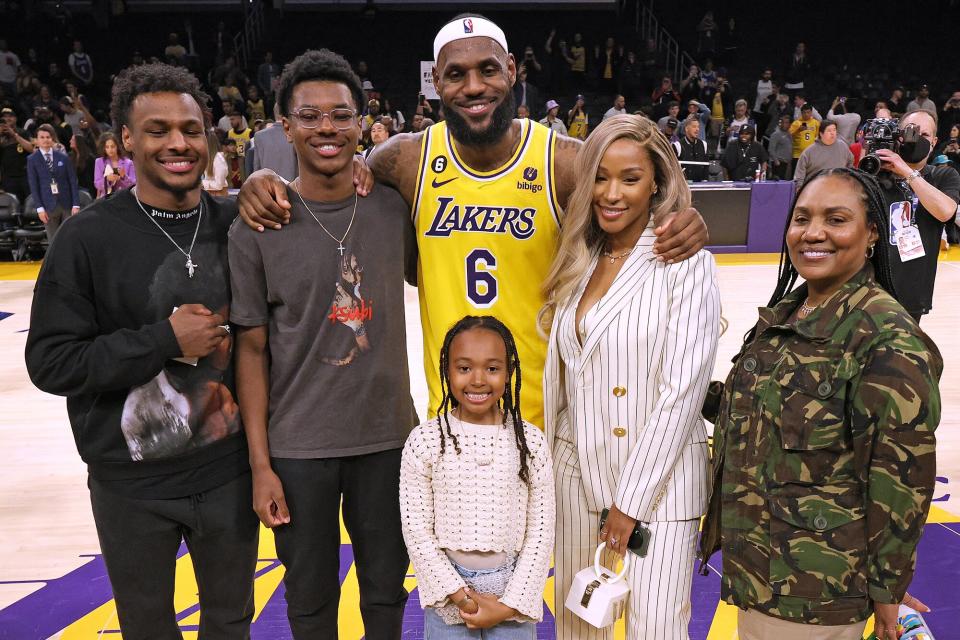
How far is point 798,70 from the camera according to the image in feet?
57.1

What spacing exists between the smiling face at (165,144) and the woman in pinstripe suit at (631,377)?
102 cm

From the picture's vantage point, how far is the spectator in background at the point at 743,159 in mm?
11852

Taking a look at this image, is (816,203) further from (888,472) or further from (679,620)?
(679,620)

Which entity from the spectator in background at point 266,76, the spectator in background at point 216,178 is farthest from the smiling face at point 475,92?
the spectator in background at point 266,76

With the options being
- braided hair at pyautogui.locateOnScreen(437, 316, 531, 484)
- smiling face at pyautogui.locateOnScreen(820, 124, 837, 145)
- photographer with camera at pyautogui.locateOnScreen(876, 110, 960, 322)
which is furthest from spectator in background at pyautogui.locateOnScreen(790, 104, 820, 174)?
braided hair at pyautogui.locateOnScreen(437, 316, 531, 484)

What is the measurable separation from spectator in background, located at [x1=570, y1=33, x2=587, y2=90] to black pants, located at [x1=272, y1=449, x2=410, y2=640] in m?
16.4

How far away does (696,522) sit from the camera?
2141 millimetres

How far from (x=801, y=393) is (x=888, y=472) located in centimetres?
24

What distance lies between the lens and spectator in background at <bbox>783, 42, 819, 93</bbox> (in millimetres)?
16723

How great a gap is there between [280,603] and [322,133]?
1.85m

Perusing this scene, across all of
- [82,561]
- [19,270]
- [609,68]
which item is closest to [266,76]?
[609,68]

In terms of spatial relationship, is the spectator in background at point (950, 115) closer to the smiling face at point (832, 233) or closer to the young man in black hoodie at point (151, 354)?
the smiling face at point (832, 233)

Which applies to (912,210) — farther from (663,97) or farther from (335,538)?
(663,97)

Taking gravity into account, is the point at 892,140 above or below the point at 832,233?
above
